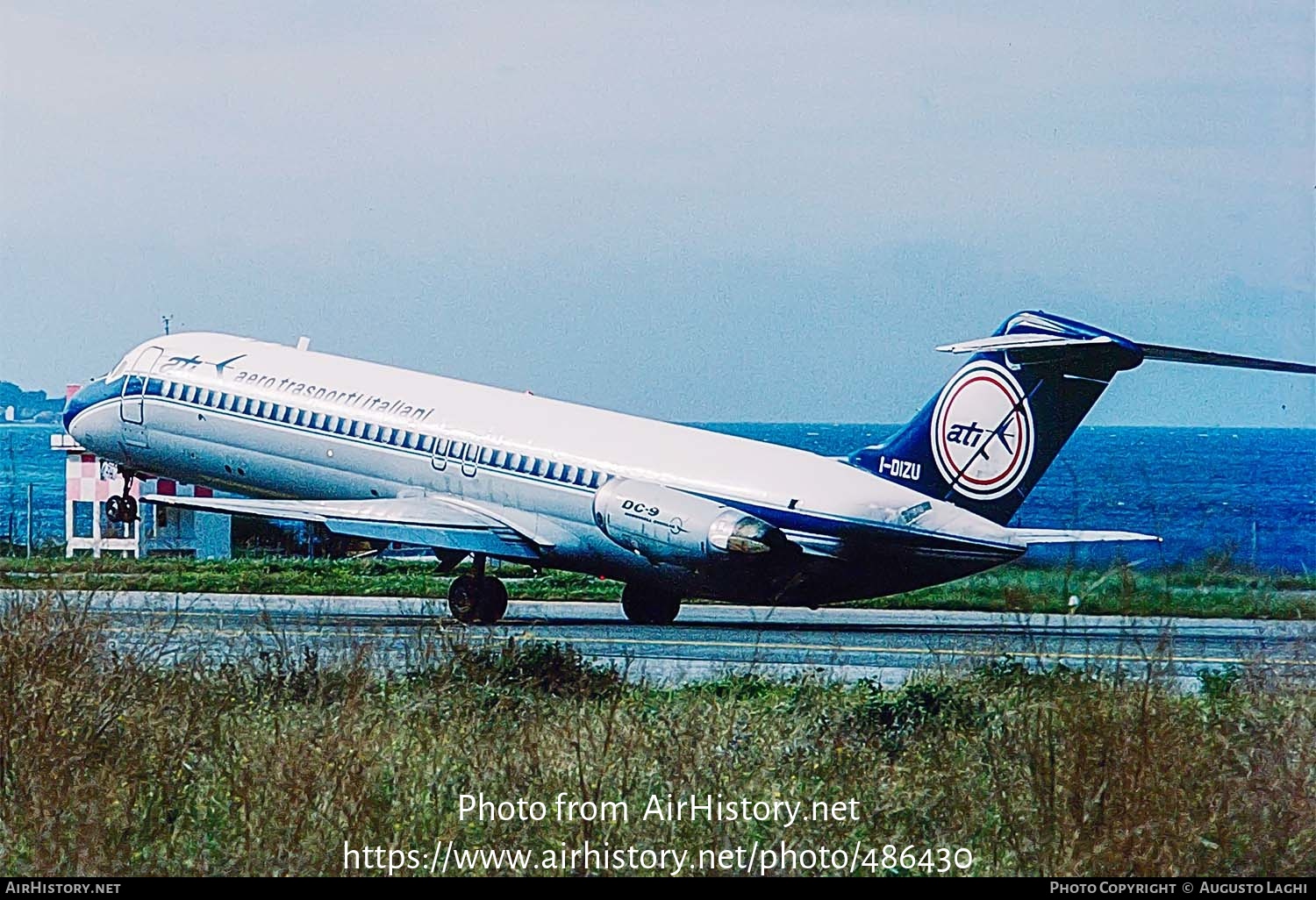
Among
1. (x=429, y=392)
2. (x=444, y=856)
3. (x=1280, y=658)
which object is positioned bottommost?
(x=444, y=856)

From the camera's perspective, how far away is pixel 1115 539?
74.2 ft

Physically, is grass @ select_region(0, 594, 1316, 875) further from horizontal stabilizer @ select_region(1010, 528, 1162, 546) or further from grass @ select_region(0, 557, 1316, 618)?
horizontal stabilizer @ select_region(1010, 528, 1162, 546)

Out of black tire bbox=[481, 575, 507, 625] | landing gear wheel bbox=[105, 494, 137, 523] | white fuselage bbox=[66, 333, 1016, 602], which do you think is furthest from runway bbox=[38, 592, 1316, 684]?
landing gear wheel bbox=[105, 494, 137, 523]

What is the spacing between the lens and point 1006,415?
73.9ft

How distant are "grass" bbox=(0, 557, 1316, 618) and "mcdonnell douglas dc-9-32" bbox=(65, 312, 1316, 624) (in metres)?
1.54

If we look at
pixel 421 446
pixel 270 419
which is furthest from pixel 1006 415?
pixel 270 419

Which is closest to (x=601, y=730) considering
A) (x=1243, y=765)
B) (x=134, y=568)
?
(x=1243, y=765)

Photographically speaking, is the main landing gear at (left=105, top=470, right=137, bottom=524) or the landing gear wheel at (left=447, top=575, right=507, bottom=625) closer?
the landing gear wheel at (left=447, top=575, right=507, bottom=625)

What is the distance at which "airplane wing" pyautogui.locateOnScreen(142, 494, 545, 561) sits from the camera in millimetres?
24422

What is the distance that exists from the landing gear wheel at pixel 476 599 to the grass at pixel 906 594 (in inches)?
122

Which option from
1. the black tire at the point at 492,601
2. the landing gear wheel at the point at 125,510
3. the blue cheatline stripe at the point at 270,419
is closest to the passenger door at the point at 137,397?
the blue cheatline stripe at the point at 270,419

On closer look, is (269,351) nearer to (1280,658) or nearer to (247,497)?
(247,497)

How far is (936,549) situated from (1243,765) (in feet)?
40.5

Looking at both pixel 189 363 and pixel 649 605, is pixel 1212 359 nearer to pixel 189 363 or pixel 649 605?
pixel 649 605
